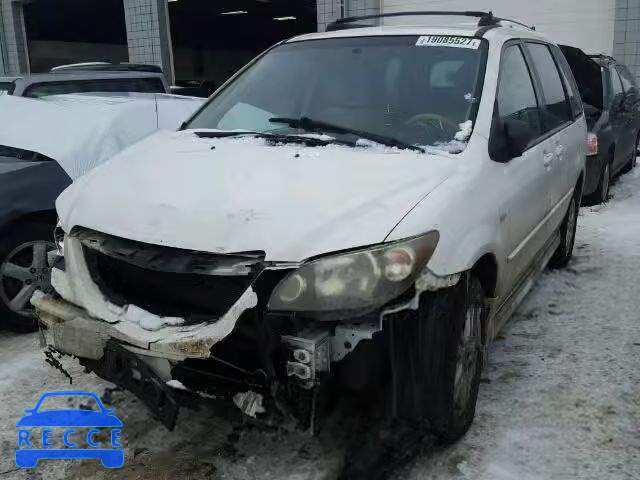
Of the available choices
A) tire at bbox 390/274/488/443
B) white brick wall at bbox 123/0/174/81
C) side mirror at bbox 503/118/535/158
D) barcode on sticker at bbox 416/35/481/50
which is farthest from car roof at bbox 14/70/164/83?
white brick wall at bbox 123/0/174/81

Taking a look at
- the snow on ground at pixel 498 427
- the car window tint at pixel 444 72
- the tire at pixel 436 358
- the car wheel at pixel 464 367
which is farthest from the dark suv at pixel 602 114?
the tire at pixel 436 358

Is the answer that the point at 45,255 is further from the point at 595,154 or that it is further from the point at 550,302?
the point at 595,154

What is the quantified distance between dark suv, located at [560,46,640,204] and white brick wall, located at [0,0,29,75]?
1615cm

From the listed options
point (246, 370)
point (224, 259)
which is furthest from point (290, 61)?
point (246, 370)

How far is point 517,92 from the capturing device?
358 cm

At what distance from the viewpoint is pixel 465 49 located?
341 centimetres

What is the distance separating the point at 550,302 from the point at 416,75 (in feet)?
6.79

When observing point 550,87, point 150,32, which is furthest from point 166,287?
point 150,32

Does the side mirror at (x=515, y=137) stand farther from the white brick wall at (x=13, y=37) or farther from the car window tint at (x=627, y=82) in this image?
the white brick wall at (x=13, y=37)

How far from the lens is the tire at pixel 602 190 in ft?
24.1

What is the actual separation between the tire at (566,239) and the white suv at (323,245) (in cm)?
170

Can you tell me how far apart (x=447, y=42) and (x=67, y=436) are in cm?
270

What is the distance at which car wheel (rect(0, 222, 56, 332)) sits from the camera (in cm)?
390

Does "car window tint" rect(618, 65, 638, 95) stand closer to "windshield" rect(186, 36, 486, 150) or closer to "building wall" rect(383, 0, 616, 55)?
"building wall" rect(383, 0, 616, 55)
